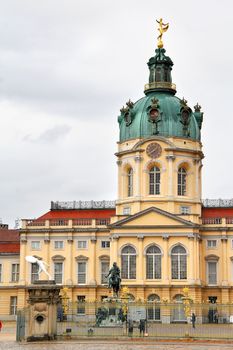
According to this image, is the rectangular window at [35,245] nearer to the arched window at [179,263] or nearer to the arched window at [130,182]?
the arched window at [130,182]

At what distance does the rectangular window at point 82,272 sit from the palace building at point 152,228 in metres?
0.12

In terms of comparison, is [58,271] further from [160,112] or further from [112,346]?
[112,346]

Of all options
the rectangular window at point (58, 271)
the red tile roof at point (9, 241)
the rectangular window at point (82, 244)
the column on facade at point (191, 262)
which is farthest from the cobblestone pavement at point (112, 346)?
the red tile roof at point (9, 241)

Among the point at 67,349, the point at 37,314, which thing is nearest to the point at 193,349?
the point at 67,349

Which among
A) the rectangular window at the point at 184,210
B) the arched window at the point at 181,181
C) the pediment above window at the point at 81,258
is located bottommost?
A: the pediment above window at the point at 81,258

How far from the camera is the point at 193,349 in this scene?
36969 mm

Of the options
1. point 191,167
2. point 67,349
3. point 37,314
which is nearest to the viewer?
point 67,349

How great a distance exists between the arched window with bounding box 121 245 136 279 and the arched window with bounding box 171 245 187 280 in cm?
425

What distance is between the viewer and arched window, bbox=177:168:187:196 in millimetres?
83625

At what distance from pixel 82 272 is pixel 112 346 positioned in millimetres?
46015

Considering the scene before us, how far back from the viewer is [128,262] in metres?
79.5

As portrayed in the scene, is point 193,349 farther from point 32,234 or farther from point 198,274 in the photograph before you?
point 32,234

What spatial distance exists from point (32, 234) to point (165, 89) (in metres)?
23.3

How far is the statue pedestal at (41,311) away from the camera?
137 feet
